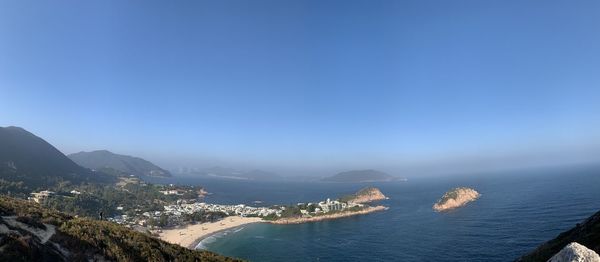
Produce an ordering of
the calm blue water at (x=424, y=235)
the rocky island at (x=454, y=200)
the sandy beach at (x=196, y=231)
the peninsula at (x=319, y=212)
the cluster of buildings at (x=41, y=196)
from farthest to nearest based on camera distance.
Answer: the rocky island at (x=454, y=200) → the peninsula at (x=319, y=212) → the cluster of buildings at (x=41, y=196) → the sandy beach at (x=196, y=231) → the calm blue water at (x=424, y=235)

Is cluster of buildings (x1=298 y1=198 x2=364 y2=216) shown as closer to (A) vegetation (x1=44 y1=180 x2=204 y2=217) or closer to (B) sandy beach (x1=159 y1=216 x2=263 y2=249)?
(B) sandy beach (x1=159 y1=216 x2=263 y2=249)

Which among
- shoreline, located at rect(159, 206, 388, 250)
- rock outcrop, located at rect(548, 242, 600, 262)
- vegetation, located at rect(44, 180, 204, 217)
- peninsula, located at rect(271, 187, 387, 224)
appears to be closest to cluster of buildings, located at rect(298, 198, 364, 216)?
peninsula, located at rect(271, 187, 387, 224)

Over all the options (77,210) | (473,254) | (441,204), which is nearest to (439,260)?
(473,254)

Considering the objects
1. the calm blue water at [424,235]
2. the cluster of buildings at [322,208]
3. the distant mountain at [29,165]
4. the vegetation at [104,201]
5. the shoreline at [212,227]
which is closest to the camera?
the calm blue water at [424,235]

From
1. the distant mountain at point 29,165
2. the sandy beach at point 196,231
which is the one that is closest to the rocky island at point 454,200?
the sandy beach at point 196,231

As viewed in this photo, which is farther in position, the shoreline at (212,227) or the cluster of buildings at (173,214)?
the cluster of buildings at (173,214)

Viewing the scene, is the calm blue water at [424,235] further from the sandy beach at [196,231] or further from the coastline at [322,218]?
the coastline at [322,218]
